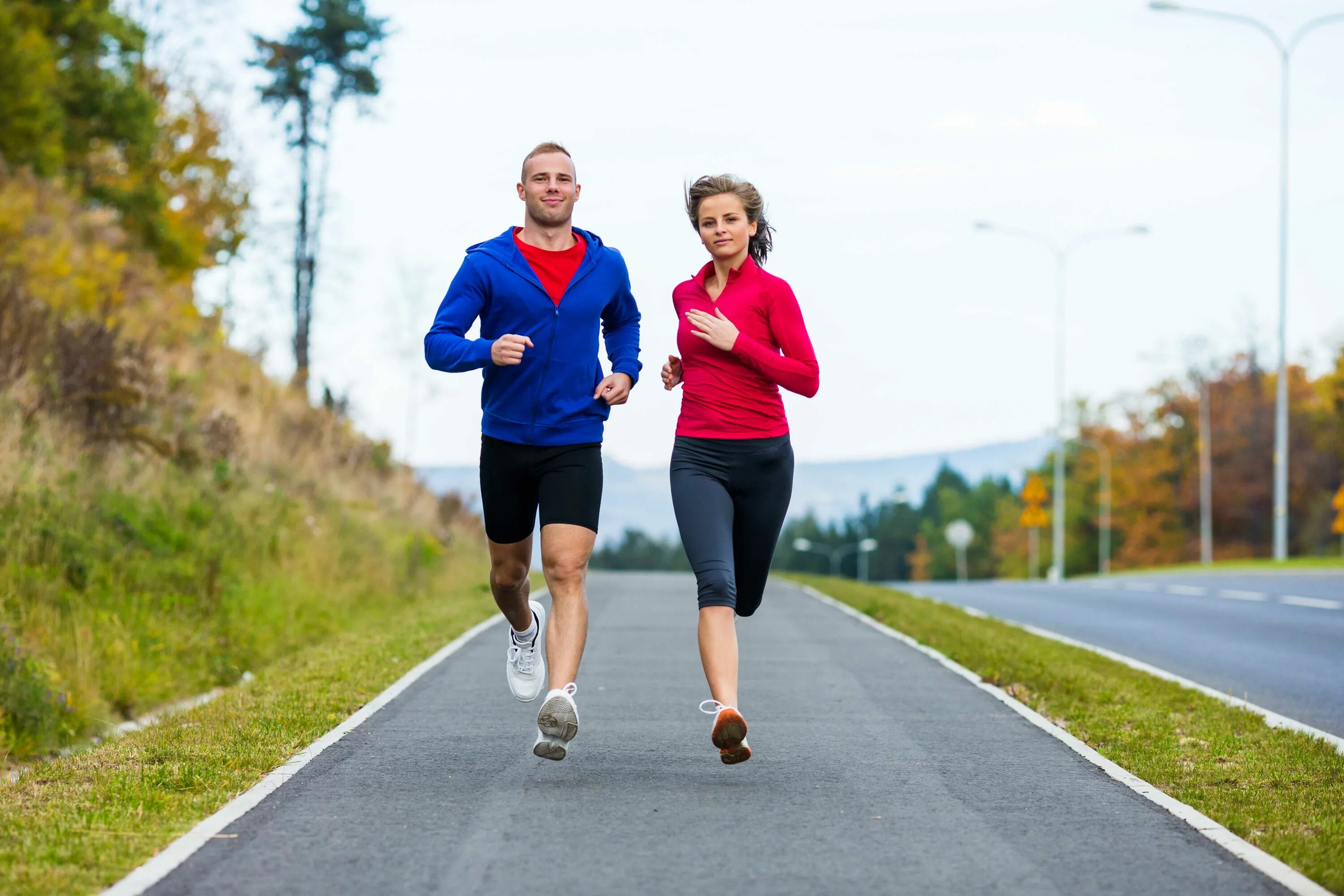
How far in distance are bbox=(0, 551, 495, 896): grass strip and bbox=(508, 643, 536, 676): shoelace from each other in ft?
3.11

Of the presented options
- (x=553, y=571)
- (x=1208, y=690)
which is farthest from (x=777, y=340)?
(x=1208, y=690)

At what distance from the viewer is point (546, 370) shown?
21.1ft

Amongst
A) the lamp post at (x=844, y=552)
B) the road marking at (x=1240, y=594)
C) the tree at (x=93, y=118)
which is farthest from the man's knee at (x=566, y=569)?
the lamp post at (x=844, y=552)

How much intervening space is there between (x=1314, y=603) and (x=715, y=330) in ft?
50.5

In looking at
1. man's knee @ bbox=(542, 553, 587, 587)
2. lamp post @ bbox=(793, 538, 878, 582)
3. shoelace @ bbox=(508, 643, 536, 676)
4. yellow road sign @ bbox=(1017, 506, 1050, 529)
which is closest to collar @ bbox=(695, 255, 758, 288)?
man's knee @ bbox=(542, 553, 587, 587)

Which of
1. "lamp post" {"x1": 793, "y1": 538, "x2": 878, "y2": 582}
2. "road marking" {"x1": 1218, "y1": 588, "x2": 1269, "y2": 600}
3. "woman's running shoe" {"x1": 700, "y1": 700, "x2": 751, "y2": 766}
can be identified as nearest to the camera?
"woman's running shoe" {"x1": 700, "y1": 700, "x2": 751, "y2": 766}

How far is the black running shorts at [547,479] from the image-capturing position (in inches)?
253

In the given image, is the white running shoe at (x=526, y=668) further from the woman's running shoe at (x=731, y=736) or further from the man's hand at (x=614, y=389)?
the woman's running shoe at (x=731, y=736)

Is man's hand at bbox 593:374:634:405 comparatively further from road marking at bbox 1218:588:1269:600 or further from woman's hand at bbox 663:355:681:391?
road marking at bbox 1218:588:1269:600

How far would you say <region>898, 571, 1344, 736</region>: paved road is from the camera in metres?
10.8

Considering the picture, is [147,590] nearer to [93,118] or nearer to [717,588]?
[717,588]

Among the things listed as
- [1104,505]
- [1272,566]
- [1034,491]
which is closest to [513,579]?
[1272,566]

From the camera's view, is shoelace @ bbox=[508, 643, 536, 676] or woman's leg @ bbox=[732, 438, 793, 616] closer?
woman's leg @ bbox=[732, 438, 793, 616]

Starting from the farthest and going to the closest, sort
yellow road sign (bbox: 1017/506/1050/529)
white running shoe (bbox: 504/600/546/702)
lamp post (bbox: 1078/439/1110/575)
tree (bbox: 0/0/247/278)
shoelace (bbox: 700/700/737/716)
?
lamp post (bbox: 1078/439/1110/575) < yellow road sign (bbox: 1017/506/1050/529) < tree (bbox: 0/0/247/278) < white running shoe (bbox: 504/600/546/702) < shoelace (bbox: 700/700/737/716)
